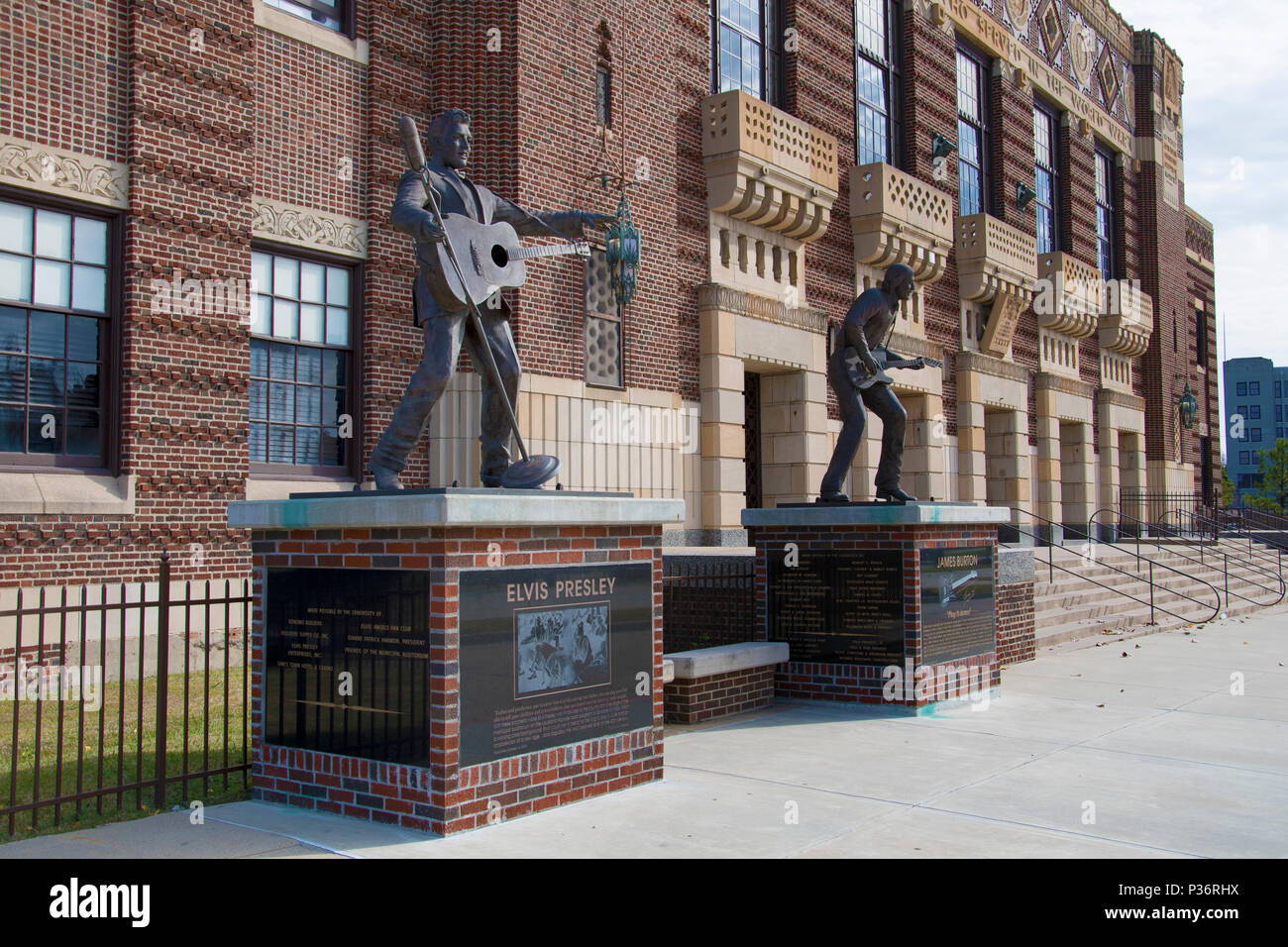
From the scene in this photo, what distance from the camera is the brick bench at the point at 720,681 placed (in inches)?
371

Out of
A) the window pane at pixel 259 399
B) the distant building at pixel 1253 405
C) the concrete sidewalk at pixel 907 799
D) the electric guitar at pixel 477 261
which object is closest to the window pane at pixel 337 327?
the window pane at pixel 259 399

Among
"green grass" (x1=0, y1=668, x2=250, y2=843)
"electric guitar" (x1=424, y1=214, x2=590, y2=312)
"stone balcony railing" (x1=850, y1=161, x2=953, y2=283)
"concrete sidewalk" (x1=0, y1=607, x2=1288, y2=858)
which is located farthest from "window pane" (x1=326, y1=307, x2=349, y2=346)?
"stone balcony railing" (x1=850, y1=161, x2=953, y2=283)

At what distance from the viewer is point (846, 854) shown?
18.1 ft

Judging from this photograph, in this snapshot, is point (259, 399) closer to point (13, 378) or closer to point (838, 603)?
point (13, 378)

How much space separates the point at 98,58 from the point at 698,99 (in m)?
9.37

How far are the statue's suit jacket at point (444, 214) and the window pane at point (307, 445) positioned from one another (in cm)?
650

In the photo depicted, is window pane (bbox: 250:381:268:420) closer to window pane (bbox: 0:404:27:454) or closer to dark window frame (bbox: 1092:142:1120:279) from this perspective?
window pane (bbox: 0:404:27:454)

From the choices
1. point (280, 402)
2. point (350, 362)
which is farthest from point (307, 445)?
point (350, 362)

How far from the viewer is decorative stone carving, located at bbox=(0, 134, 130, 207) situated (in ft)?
34.4

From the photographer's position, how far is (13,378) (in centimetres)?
1067

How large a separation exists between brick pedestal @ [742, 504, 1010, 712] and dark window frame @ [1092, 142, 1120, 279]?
25.8 m

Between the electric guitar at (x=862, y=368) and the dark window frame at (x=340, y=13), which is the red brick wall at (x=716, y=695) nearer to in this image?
the electric guitar at (x=862, y=368)

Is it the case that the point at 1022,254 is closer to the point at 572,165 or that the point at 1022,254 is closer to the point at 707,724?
the point at 572,165

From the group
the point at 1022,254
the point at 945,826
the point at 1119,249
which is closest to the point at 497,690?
the point at 945,826
